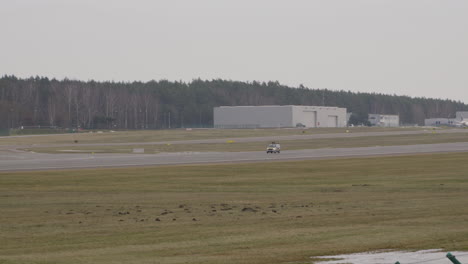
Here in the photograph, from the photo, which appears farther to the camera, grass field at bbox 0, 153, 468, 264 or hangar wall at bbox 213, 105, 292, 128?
hangar wall at bbox 213, 105, 292, 128

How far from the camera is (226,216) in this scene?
2852cm

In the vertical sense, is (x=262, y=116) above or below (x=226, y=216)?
above

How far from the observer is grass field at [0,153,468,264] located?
1981 centimetres

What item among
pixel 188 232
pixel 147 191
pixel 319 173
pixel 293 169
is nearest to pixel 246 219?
pixel 188 232

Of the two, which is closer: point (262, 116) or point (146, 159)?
point (146, 159)

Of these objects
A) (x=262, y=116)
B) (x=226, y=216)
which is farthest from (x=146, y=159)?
(x=262, y=116)

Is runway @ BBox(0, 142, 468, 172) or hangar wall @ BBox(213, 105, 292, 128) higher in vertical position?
hangar wall @ BBox(213, 105, 292, 128)

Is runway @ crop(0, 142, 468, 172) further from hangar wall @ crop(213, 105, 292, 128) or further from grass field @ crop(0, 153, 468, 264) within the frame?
hangar wall @ crop(213, 105, 292, 128)

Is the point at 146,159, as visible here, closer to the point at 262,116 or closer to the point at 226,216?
the point at 226,216

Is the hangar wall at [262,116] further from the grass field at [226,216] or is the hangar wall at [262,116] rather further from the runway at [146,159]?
the grass field at [226,216]

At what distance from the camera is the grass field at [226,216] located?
1981 centimetres

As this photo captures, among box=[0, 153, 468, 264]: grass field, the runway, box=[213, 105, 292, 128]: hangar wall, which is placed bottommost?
the runway

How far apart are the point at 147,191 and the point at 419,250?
82.0ft

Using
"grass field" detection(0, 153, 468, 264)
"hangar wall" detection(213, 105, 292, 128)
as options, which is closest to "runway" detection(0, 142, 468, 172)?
"grass field" detection(0, 153, 468, 264)
